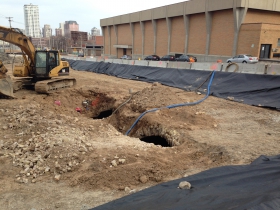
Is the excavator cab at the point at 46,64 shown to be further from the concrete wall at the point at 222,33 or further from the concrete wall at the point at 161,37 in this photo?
the concrete wall at the point at 161,37

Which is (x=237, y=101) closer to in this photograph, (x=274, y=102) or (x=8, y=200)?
(x=274, y=102)

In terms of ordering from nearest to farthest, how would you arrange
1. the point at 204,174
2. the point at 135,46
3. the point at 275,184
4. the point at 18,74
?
the point at 275,184, the point at 204,174, the point at 18,74, the point at 135,46

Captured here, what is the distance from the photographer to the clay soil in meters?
4.75

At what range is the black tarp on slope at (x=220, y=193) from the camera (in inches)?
118

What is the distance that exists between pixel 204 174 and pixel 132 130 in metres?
5.57

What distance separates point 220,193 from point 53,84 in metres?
12.7

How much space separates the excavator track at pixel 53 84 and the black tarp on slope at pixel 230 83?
6.67 metres

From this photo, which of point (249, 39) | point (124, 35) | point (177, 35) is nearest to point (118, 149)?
point (249, 39)

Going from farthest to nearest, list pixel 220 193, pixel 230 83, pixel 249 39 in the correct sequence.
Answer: pixel 249 39 → pixel 230 83 → pixel 220 193

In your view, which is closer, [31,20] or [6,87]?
[6,87]

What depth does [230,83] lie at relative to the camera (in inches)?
537

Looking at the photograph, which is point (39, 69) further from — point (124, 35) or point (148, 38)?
point (124, 35)

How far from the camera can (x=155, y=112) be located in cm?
946

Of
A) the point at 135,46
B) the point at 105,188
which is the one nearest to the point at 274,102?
the point at 105,188
